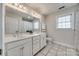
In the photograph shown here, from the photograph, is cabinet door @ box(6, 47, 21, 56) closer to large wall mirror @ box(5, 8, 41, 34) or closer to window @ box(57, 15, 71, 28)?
large wall mirror @ box(5, 8, 41, 34)

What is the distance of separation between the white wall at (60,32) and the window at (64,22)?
209 mm

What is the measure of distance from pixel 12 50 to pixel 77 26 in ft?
8.25

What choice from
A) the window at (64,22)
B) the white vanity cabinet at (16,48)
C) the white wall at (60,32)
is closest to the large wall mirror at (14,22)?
the white vanity cabinet at (16,48)

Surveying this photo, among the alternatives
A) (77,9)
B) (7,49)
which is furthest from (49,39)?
(7,49)

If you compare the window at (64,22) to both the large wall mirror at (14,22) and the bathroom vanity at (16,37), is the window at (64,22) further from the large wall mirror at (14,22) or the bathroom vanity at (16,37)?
the large wall mirror at (14,22)

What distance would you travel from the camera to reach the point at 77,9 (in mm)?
2709

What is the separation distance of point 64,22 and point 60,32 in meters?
0.54

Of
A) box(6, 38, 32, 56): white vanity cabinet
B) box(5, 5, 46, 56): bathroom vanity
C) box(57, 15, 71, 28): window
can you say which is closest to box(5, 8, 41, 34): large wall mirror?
box(5, 5, 46, 56): bathroom vanity

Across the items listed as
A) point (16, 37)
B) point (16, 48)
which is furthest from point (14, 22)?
point (16, 48)

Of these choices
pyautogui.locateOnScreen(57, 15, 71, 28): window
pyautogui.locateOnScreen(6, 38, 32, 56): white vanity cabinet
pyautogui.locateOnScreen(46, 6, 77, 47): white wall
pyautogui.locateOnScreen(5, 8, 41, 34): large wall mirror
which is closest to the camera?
pyautogui.locateOnScreen(6, 38, 32, 56): white vanity cabinet

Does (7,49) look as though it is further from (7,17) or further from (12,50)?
(7,17)

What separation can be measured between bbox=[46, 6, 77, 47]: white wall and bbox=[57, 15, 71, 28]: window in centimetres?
21

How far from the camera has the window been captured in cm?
314

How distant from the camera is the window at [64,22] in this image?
3138 millimetres
